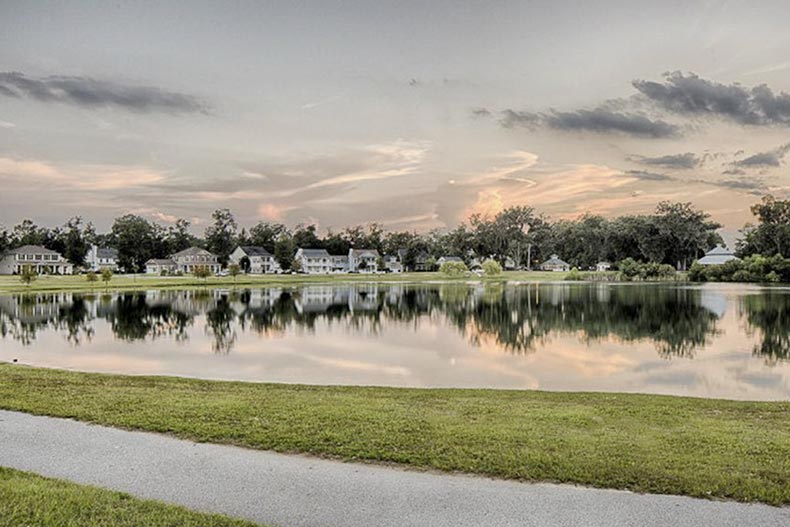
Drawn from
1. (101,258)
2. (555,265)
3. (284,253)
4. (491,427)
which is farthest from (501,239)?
(491,427)

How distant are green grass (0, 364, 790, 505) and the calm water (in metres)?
3.92

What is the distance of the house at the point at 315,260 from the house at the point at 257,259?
223 inches

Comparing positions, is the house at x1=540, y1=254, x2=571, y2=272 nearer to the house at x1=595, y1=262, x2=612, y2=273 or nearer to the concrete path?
the house at x1=595, y1=262, x2=612, y2=273

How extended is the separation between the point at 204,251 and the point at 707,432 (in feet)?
413

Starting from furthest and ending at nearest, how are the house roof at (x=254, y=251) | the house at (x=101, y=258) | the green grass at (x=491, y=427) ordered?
1. the house roof at (x=254, y=251)
2. the house at (x=101, y=258)
3. the green grass at (x=491, y=427)

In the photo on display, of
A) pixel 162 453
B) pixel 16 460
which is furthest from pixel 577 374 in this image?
pixel 16 460

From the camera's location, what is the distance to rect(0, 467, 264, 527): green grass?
191 inches

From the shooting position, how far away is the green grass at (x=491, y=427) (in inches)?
249

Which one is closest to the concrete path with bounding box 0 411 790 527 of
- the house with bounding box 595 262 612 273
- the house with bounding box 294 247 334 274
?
the house with bounding box 294 247 334 274

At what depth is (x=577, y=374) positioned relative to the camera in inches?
644

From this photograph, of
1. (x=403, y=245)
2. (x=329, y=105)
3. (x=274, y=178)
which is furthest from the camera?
(x=403, y=245)

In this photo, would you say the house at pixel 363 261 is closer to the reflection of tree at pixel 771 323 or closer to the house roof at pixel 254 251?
the house roof at pixel 254 251

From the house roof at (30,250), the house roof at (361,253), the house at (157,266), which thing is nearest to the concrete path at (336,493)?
the house at (157,266)

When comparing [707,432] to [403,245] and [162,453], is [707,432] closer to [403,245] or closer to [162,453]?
[162,453]
